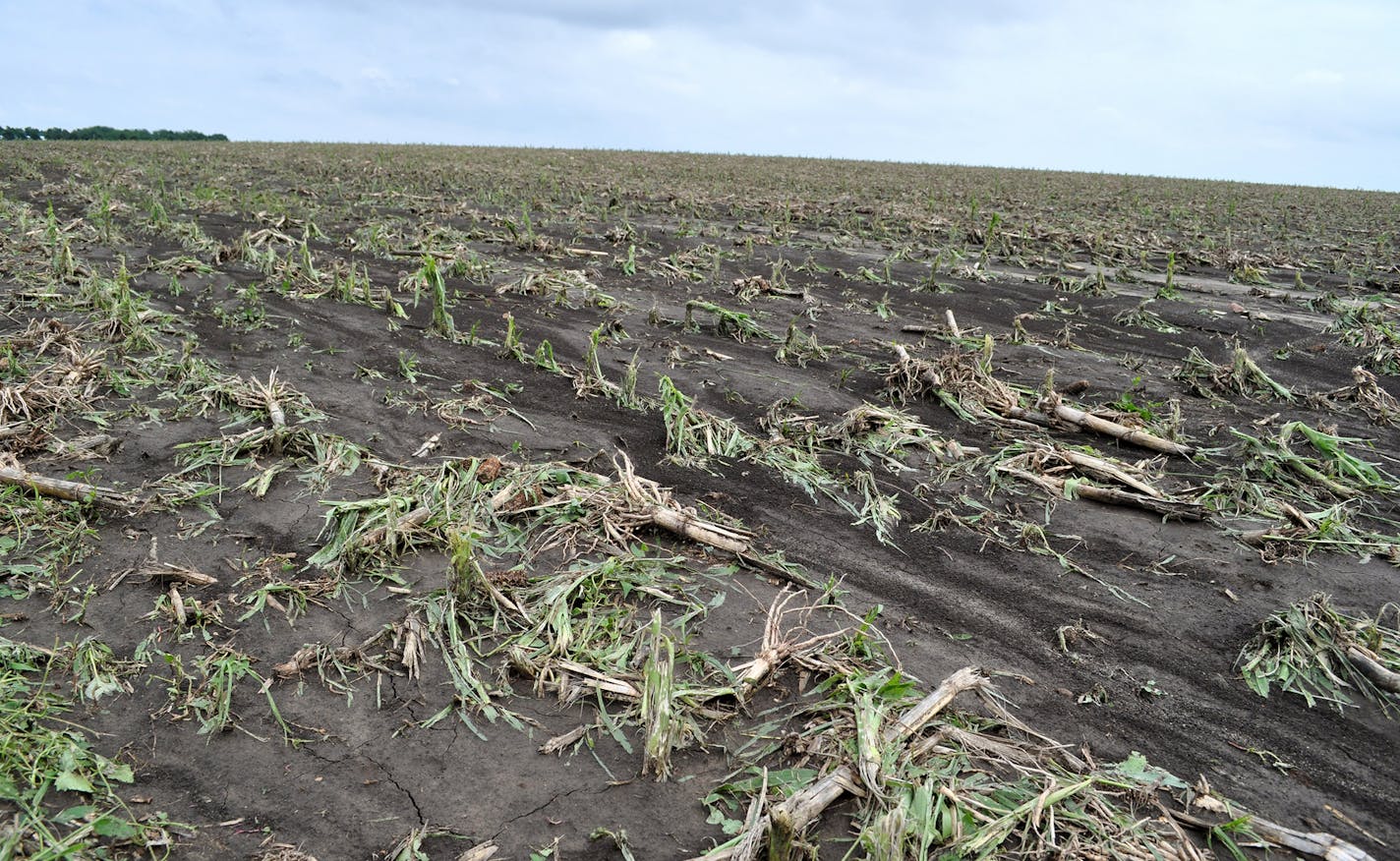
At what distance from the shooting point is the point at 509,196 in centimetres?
1745

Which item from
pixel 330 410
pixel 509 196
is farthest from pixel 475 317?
pixel 509 196

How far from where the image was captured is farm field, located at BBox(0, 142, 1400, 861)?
120 inches

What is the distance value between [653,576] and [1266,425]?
5.31 m

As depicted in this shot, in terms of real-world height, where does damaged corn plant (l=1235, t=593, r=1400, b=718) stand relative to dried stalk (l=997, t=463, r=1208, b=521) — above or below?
below

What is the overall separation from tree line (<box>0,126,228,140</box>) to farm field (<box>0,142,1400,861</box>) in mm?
28100

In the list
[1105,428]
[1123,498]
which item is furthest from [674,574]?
[1105,428]

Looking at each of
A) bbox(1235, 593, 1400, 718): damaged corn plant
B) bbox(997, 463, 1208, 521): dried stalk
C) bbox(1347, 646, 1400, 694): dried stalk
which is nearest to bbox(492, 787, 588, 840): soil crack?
bbox(1235, 593, 1400, 718): damaged corn plant

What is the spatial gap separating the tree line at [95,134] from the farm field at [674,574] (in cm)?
2810

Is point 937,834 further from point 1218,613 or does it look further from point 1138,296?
point 1138,296

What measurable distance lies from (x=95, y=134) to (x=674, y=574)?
43122mm

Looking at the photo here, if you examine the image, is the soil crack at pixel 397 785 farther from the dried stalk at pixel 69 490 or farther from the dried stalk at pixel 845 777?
the dried stalk at pixel 69 490

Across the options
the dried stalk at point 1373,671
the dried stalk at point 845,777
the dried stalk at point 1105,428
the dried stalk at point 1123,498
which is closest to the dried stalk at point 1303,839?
the dried stalk at point 845,777

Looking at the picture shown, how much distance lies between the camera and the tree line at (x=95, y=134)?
3037cm

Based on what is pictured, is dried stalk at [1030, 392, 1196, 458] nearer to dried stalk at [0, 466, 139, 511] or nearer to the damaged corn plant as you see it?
the damaged corn plant
